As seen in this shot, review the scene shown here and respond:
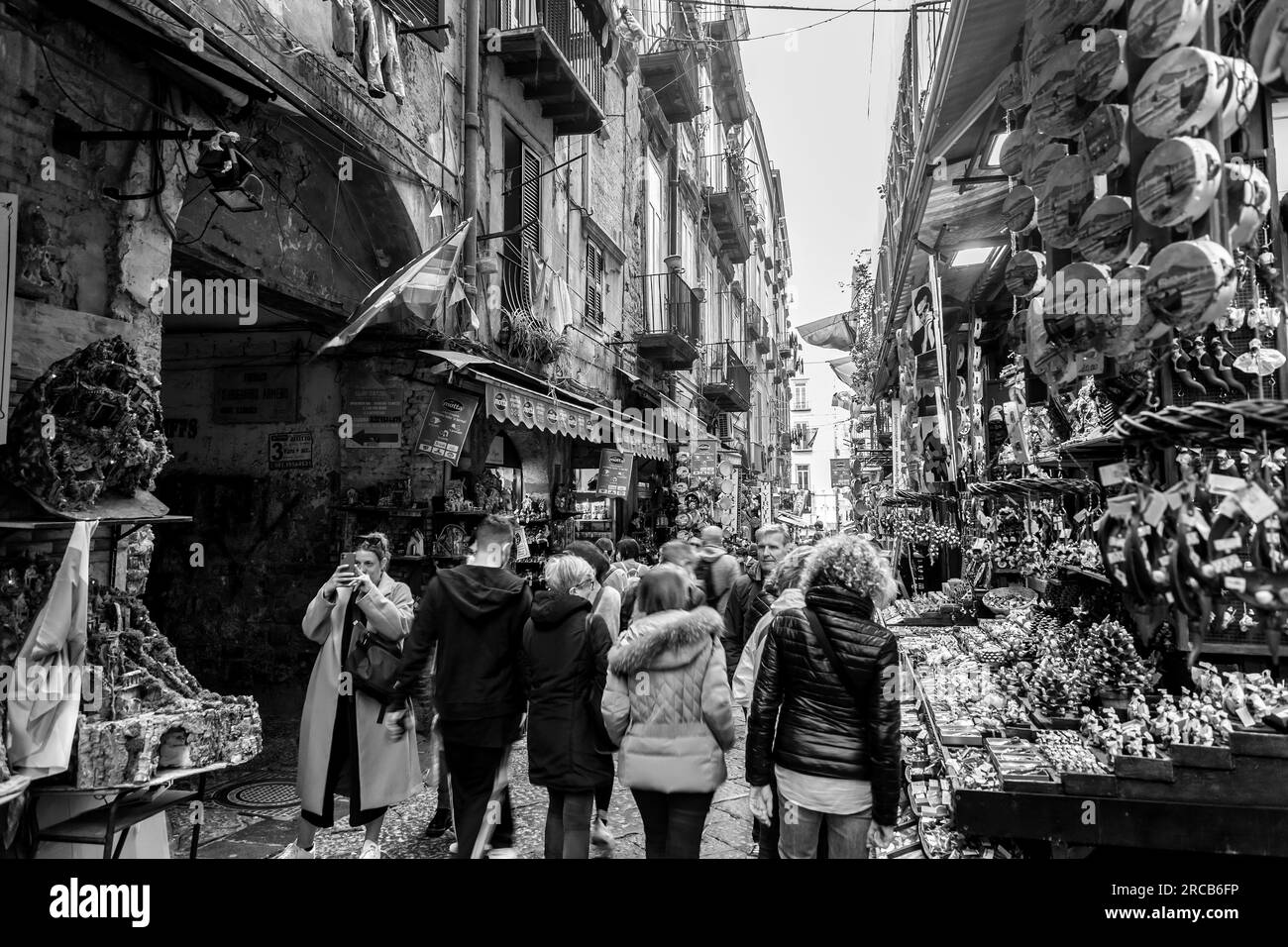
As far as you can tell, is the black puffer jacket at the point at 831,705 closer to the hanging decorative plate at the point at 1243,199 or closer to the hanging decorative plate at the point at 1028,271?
the hanging decorative plate at the point at 1243,199

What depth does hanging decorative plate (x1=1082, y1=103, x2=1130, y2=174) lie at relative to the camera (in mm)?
3875

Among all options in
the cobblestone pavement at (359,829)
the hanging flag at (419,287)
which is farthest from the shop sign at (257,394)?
the cobblestone pavement at (359,829)

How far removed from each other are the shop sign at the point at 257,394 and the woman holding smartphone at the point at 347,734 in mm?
4748

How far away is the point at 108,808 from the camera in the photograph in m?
3.84

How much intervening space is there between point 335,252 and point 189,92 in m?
2.84

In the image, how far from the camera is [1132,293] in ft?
11.4

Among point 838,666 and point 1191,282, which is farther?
point 838,666

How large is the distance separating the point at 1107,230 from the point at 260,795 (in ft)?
21.7

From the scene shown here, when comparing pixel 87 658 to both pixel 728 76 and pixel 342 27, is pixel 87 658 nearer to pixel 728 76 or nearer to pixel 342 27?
pixel 342 27

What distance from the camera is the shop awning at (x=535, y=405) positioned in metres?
8.27

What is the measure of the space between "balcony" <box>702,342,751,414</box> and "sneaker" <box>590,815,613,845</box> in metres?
17.5

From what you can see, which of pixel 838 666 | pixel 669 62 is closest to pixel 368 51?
pixel 838 666
